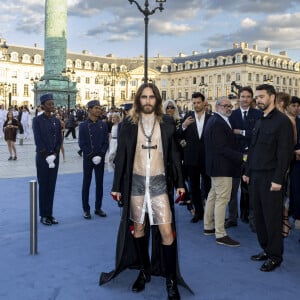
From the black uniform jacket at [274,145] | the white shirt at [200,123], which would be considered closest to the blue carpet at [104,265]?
the black uniform jacket at [274,145]

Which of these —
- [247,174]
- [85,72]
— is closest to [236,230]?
[247,174]

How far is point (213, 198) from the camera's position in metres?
5.77

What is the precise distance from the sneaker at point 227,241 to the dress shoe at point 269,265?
0.82 m

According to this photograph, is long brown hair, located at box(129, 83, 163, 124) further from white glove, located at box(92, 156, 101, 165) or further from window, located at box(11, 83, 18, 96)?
window, located at box(11, 83, 18, 96)

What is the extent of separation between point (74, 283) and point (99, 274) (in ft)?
1.10

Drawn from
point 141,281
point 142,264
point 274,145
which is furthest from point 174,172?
point 274,145

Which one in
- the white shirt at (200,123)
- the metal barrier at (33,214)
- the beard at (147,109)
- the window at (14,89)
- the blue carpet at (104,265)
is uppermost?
the window at (14,89)

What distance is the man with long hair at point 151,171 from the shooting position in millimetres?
3854

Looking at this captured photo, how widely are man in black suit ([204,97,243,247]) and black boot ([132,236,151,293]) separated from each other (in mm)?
1598

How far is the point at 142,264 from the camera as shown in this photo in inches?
163

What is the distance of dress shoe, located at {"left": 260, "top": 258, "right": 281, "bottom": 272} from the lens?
4551mm

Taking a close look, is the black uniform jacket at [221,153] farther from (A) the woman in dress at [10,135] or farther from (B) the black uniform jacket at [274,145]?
(A) the woman in dress at [10,135]

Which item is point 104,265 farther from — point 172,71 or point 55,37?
point 172,71

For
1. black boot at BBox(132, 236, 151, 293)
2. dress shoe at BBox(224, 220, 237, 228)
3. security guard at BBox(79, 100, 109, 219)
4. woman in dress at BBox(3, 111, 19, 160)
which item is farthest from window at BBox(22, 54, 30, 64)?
black boot at BBox(132, 236, 151, 293)
